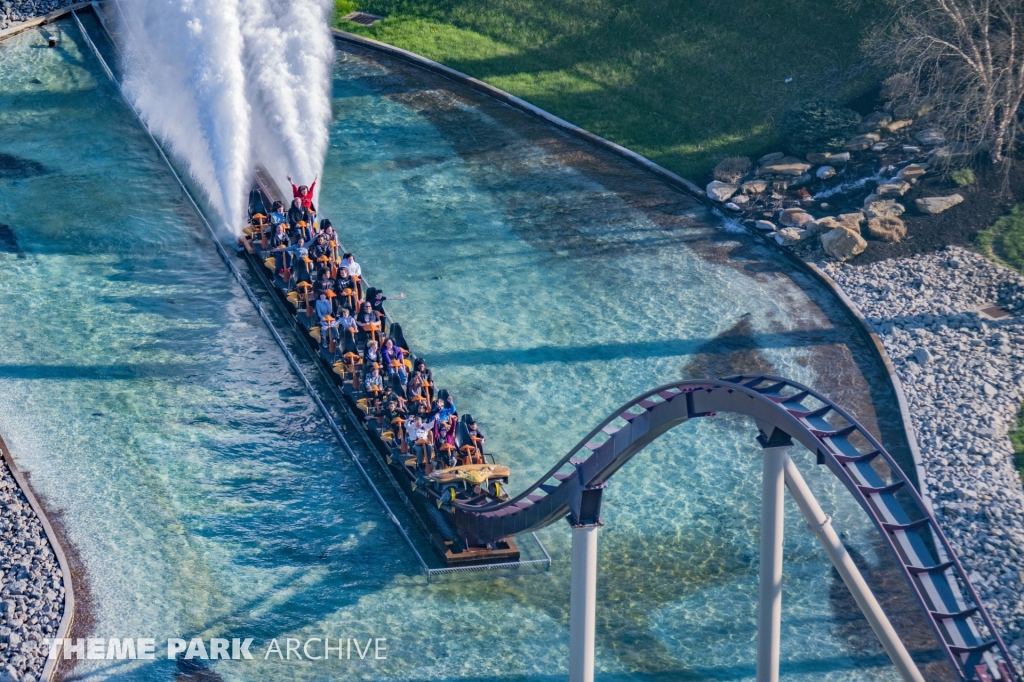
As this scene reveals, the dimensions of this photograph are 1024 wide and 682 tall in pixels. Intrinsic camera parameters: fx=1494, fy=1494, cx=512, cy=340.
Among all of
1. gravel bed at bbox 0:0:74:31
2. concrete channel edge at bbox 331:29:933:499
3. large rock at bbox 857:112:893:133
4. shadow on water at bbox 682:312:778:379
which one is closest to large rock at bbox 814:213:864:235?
concrete channel edge at bbox 331:29:933:499

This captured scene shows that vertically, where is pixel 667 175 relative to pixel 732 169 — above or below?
below

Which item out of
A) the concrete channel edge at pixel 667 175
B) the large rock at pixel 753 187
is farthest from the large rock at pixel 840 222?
the large rock at pixel 753 187

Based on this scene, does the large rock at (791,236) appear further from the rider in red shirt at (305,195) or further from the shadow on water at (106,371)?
the shadow on water at (106,371)

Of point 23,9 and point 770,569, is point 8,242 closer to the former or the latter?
point 23,9

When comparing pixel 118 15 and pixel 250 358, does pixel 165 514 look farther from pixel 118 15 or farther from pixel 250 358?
pixel 118 15

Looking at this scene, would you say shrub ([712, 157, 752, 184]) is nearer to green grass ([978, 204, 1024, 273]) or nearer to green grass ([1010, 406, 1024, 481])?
green grass ([978, 204, 1024, 273])

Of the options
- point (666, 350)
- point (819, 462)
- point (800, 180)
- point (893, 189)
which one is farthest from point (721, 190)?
point (819, 462)
